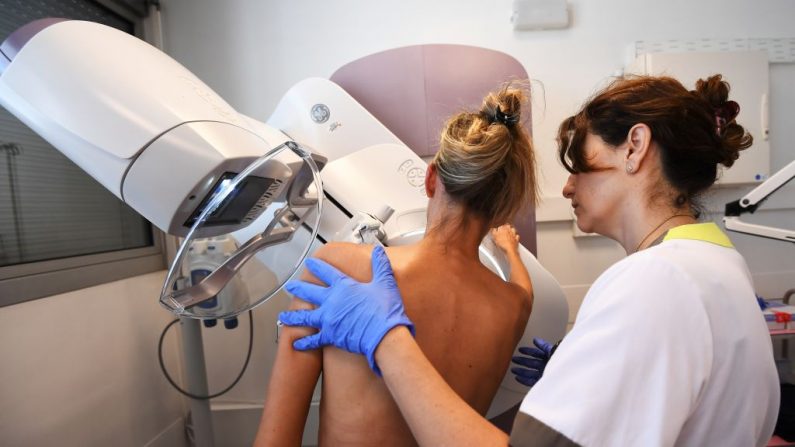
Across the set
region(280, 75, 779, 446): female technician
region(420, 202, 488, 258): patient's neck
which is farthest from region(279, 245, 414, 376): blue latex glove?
region(420, 202, 488, 258): patient's neck

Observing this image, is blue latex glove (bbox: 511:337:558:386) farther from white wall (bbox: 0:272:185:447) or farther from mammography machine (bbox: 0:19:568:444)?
white wall (bbox: 0:272:185:447)

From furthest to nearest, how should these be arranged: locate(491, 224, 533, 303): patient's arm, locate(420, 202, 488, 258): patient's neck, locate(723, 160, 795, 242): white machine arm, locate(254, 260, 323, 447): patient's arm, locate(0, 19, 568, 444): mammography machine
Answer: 1. locate(723, 160, 795, 242): white machine arm
2. locate(491, 224, 533, 303): patient's arm
3. locate(420, 202, 488, 258): patient's neck
4. locate(254, 260, 323, 447): patient's arm
5. locate(0, 19, 568, 444): mammography machine

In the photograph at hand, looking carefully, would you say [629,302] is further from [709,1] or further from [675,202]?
[709,1]

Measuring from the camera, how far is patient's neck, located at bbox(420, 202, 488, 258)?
3.15ft

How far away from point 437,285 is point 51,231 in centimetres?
149

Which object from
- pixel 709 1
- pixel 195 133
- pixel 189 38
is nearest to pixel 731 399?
pixel 195 133

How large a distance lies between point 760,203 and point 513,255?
102 centimetres

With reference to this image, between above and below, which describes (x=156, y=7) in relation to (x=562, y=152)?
above

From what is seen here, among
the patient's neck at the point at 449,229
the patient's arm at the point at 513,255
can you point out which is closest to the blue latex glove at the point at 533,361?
the patient's arm at the point at 513,255

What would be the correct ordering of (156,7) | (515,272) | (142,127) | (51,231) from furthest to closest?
(156,7)
(51,231)
(515,272)
(142,127)

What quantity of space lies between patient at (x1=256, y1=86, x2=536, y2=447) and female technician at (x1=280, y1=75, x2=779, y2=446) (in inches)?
3.5

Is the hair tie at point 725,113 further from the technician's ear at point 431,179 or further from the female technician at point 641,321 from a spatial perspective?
the technician's ear at point 431,179

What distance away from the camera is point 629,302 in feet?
1.80

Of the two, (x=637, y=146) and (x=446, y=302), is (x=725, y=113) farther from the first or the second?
(x=446, y=302)
